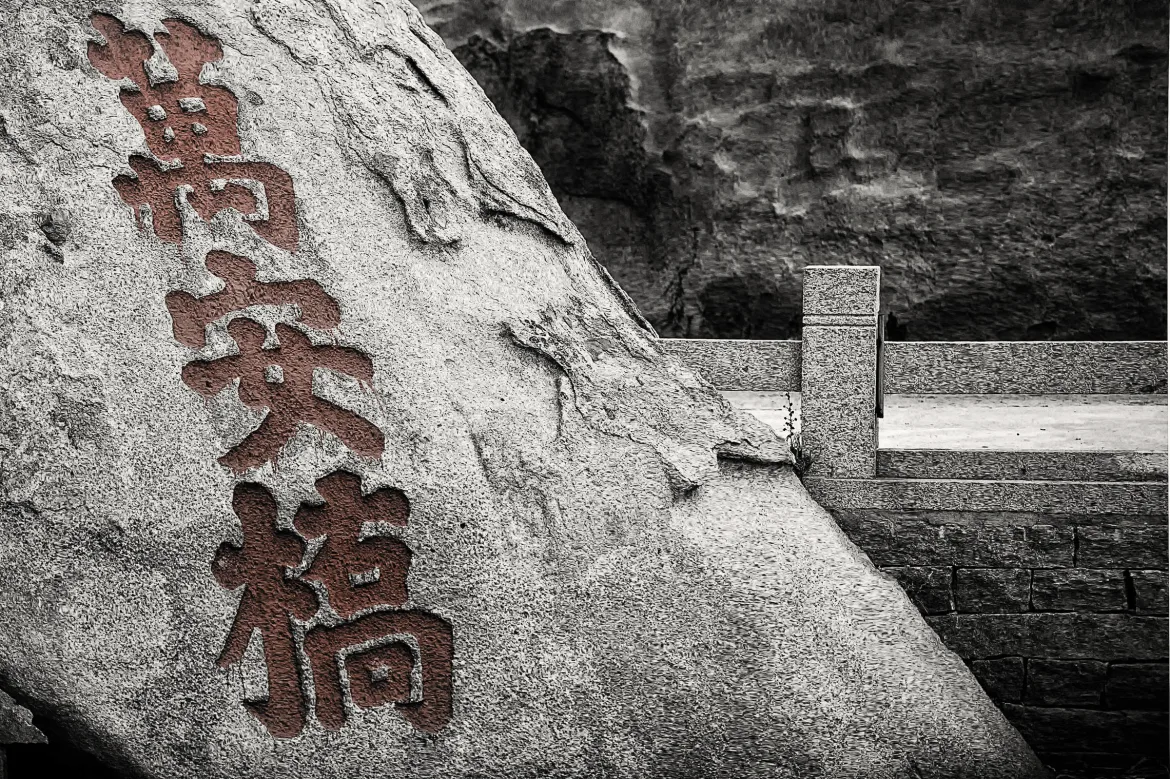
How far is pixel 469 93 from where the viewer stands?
3.84 metres

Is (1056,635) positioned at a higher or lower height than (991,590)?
lower

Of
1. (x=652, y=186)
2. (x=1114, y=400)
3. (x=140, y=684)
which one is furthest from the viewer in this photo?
(x=652, y=186)

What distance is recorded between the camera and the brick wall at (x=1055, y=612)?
13.8 feet

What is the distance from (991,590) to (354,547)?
7.65 ft

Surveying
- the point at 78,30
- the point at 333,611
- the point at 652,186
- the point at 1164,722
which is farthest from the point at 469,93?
the point at 652,186

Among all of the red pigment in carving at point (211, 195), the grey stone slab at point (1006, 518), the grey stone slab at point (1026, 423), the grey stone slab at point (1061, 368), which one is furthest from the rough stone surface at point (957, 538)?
the red pigment in carving at point (211, 195)

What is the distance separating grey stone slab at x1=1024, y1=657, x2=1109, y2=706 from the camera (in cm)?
427

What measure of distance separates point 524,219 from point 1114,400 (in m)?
4.88

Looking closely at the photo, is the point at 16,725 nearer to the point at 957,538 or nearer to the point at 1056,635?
the point at 957,538

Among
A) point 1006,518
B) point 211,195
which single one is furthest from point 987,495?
point 211,195

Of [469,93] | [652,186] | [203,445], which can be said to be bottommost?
[203,445]

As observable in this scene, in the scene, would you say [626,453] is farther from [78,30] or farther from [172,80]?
[78,30]

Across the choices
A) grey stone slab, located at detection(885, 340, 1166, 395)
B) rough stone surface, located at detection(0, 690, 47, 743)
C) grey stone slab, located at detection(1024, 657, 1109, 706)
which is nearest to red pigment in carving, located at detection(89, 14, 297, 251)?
rough stone surface, located at detection(0, 690, 47, 743)

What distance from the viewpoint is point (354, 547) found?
338 cm
